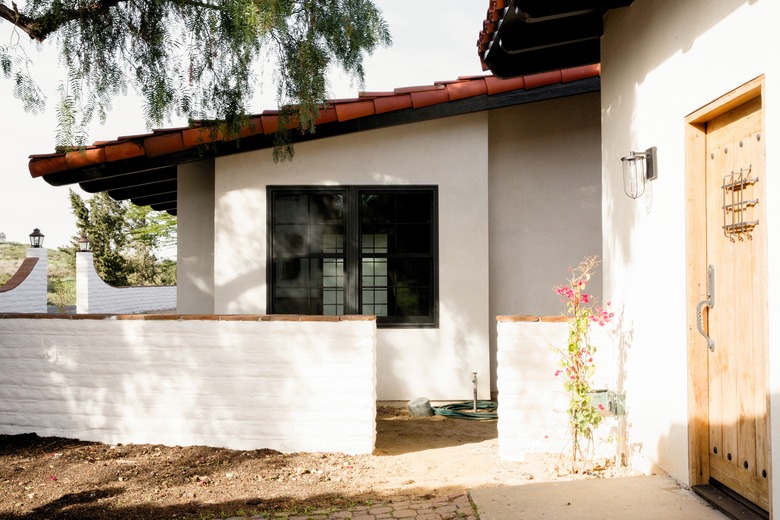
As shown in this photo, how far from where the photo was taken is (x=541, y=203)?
7902mm

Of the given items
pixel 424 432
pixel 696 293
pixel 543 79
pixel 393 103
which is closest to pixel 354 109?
pixel 393 103

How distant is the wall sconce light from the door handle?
0.85 meters

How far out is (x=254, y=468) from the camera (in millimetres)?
5062

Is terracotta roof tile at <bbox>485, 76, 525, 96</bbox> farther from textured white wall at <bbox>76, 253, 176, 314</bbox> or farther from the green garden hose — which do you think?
textured white wall at <bbox>76, 253, 176, 314</bbox>

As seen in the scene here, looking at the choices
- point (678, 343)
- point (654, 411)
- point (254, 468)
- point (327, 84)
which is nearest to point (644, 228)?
point (678, 343)

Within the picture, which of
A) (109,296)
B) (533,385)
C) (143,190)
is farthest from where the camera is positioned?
(109,296)

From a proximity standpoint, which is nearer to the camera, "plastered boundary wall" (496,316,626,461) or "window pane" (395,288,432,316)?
"plastered boundary wall" (496,316,626,461)

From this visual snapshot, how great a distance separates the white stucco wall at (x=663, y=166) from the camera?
303 cm

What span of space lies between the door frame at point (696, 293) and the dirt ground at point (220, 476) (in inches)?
44.0

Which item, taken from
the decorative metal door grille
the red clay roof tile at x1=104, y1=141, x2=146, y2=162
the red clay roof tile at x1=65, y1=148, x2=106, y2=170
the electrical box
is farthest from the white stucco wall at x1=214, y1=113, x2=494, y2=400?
the decorative metal door grille

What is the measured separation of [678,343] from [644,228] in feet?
2.88

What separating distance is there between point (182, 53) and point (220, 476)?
3280mm

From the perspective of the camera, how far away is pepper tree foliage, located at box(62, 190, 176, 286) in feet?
79.2

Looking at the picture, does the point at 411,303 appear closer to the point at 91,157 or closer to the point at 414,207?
the point at 414,207
